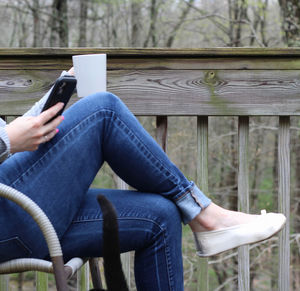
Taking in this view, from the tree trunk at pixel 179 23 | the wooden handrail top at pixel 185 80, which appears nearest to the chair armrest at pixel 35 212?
the wooden handrail top at pixel 185 80

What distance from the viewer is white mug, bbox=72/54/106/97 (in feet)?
4.25

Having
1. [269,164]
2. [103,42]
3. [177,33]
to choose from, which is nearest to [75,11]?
[103,42]

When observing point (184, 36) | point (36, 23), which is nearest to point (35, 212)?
point (36, 23)

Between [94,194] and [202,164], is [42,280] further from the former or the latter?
[202,164]

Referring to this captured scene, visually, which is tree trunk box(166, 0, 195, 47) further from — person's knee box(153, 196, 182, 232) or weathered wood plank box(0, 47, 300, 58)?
person's knee box(153, 196, 182, 232)

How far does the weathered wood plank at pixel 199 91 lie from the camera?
152cm

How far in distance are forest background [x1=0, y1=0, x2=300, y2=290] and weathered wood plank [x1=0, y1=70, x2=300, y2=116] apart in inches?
112

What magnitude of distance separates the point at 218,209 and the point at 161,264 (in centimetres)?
24

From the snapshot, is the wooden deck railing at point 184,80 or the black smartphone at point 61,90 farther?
the wooden deck railing at point 184,80

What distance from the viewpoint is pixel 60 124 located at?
1143 millimetres

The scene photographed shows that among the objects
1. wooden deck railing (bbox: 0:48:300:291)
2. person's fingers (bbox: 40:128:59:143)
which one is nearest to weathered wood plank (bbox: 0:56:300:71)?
wooden deck railing (bbox: 0:48:300:291)

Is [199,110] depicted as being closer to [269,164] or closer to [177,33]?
[177,33]

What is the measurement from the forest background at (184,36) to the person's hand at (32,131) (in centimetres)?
334

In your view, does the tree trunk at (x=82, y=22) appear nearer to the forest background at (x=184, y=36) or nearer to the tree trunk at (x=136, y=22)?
the forest background at (x=184, y=36)
